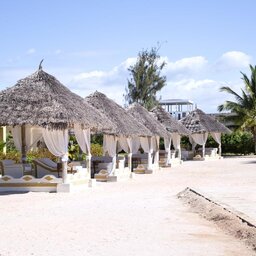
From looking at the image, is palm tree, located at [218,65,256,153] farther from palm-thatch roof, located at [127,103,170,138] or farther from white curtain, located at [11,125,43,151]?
white curtain, located at [11,125,43,151]

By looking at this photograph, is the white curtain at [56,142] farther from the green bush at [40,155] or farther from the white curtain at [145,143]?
the white curtain at [145,143]

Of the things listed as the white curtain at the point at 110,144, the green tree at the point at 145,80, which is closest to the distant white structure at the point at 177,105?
the green tree at the point at 145,80

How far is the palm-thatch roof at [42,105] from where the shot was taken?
1481 centimetres

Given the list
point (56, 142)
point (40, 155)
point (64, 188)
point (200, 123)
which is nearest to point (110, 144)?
point (56, 142)

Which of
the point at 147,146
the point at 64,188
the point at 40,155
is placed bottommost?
the point at 64,188

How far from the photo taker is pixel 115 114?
66.2 ft

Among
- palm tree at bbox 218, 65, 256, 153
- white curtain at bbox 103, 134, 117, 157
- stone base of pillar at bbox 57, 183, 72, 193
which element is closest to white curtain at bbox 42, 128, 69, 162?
stone base of pillar at bbox 57, 183, 72, 193

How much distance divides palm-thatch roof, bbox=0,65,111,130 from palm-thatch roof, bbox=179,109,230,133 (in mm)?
19603

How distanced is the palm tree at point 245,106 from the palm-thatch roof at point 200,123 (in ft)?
4.25

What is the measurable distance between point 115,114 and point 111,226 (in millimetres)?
11434

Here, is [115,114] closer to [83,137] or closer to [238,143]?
[83,137]

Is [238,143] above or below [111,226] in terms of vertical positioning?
above

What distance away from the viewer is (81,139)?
17.0 meters

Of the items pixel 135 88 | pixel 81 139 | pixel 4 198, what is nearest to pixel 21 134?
pixel 81 139
